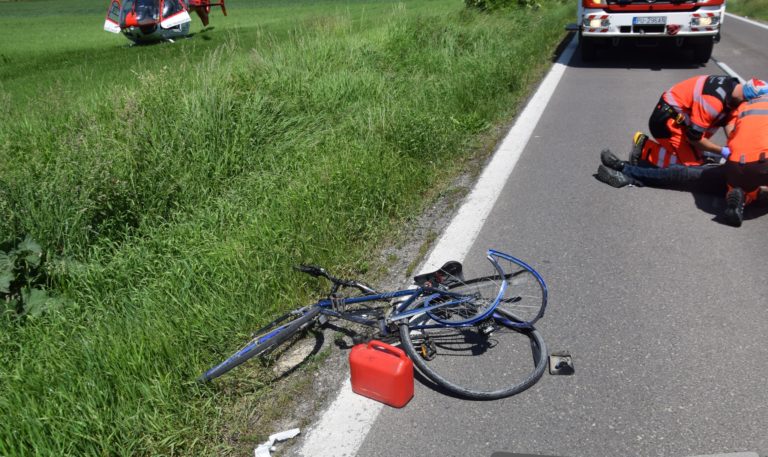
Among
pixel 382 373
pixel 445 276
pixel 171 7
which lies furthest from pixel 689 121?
pixel 171 7

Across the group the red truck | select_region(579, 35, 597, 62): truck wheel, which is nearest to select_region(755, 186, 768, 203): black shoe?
the red truck

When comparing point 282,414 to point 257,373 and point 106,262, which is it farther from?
point 106,262

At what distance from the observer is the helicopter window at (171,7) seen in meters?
23.6

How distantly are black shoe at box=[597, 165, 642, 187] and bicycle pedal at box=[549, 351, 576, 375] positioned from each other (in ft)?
9.90

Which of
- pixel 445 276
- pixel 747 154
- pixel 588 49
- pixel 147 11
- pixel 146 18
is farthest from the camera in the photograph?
pixel 147 11

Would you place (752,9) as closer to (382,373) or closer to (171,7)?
(171,7)

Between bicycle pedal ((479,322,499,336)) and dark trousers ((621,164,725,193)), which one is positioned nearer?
bicycle pedal ((479,322,499,336))

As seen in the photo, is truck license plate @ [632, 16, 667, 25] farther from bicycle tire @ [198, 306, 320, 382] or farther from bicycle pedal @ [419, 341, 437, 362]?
bicycle tire @ [198, 306, 320, 382]

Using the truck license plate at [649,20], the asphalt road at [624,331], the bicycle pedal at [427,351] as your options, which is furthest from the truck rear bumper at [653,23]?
the bicycle pedal at [427,351]

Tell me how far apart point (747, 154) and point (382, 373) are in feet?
11.9

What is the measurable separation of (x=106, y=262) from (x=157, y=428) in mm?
1888

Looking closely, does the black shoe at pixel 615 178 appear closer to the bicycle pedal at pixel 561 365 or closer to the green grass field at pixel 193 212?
the green grass field at pixel 193 212

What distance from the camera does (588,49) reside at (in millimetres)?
13516

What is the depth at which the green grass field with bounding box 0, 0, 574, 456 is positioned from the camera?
2943mm
